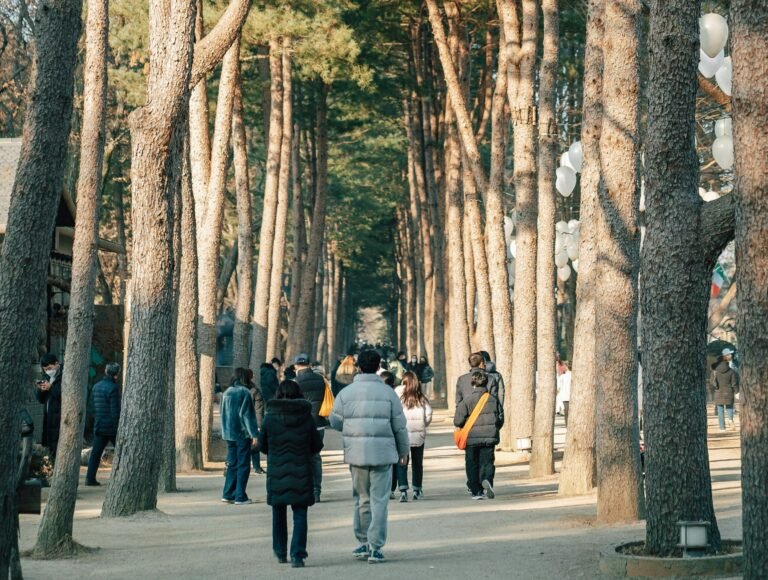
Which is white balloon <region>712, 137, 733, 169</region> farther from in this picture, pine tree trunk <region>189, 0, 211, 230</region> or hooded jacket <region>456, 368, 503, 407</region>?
pine tree trunk <region>189, 0, 211, 230</region>

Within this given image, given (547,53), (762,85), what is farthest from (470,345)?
(762,85)

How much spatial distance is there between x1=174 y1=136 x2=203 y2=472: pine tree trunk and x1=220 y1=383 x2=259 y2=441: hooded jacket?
3.53m

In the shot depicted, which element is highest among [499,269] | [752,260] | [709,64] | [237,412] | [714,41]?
[714,41]

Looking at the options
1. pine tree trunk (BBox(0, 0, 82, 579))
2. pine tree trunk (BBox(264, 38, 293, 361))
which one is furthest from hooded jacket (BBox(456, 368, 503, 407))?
pine tree trunk (BBox(264, 38, 293, 361))

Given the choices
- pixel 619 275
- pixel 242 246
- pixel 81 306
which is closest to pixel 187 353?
pixel 81 306

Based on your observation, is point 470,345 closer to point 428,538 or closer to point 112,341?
point 112,341

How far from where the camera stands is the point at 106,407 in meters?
19.6

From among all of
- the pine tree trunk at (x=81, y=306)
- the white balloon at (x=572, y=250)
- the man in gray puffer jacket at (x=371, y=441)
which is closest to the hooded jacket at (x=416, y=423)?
the pine tree trunk at (x=81, y=306)

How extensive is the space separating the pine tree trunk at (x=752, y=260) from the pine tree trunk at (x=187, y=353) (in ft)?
44.1

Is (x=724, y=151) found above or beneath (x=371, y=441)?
above

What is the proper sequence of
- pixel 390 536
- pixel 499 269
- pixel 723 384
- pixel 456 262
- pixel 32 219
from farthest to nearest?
pixel 456 262 < pixel 723 384 < pixel 499 269 < pixel 390 536 < pixel 32 219

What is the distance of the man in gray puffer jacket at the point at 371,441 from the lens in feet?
38.0

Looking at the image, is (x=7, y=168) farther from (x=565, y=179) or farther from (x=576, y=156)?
(x=565, y=179)

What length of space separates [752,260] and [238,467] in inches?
428
